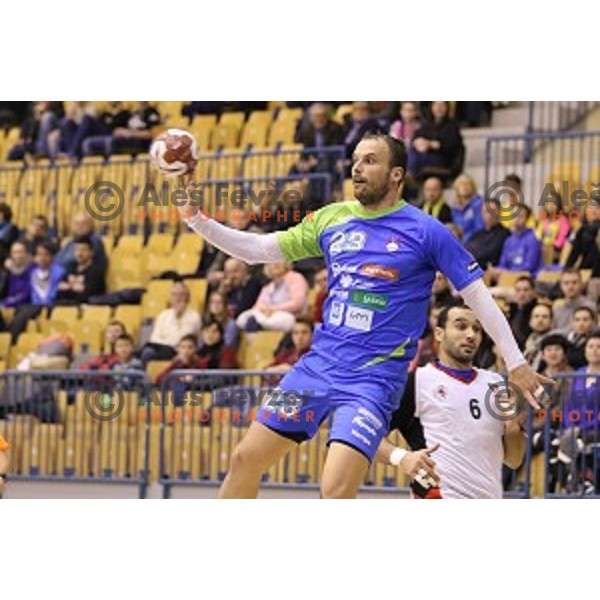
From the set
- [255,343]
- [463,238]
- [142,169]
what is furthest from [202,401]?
[142,169]

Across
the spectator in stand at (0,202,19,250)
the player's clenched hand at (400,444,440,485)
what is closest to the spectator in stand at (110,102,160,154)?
the spectator in stand at (0,202,19,250)

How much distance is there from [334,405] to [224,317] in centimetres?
Answer: 777

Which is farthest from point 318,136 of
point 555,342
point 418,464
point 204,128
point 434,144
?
point 418,464

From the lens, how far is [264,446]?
10.4 meters

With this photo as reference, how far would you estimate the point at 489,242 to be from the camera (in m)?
17.7

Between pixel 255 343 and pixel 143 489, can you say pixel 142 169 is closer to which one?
pixel 255 343

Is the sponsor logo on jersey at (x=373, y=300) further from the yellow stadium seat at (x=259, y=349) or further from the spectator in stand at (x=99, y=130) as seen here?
the spectator in stand at (x=99, y=130)

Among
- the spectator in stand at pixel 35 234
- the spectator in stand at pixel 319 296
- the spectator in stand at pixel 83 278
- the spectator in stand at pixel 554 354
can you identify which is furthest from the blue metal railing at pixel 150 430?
the spectator in stand at pixel 35 234

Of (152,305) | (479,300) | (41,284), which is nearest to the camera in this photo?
(479,300)

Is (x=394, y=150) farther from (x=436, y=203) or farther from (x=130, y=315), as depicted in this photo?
(x=130, y=315)

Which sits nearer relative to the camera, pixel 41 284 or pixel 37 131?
pixel 41 284

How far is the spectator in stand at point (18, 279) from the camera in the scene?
20797mm

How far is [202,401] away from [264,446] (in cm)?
610

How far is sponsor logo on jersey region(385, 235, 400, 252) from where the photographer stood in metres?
10.7
